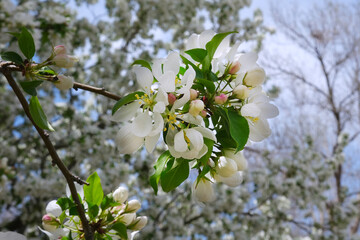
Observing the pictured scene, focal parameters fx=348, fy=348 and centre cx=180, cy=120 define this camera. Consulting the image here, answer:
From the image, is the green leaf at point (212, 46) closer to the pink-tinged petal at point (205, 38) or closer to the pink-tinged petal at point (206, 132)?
the pink-tinged petal at point (205, 38)

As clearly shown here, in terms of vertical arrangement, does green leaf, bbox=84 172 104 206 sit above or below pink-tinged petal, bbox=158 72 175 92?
below

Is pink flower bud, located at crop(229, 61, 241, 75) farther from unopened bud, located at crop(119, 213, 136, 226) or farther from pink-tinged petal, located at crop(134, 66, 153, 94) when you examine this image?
unopened bud, located at crop(119, 213, 136, 226)

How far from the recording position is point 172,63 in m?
0.77

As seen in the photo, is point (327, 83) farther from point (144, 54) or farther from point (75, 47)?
point (75, 47)

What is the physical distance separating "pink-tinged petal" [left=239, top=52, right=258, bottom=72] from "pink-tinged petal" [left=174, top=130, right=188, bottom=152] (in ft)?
0.78

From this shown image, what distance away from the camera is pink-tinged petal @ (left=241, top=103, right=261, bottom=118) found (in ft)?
2.41

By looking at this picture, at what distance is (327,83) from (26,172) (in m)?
6.23

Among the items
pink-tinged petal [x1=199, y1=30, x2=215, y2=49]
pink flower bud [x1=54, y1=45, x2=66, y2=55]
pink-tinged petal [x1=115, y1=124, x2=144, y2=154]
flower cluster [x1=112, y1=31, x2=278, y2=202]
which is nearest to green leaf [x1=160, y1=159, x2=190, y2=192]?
flower cluster [x1=112, y1=31, x2=278, y2=202]

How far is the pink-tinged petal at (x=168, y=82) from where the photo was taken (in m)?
0.72

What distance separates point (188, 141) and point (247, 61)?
0.25 m

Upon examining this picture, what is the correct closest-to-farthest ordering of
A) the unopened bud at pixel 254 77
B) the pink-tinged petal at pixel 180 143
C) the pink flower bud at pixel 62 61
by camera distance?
the pink-tinged petal at pixel 180 143 < the unopened bud at pixel 254 77 < the pink flower bud at pixel 62 61

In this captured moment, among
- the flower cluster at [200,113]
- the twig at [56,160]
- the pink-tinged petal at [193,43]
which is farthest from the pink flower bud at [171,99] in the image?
the twig at [56,160]

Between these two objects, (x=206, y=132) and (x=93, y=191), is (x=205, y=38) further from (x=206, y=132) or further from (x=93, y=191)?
(x=93, y=191)

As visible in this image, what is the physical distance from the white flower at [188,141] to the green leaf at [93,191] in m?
0.31
